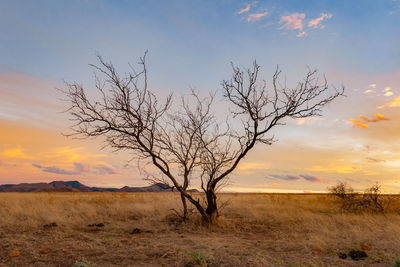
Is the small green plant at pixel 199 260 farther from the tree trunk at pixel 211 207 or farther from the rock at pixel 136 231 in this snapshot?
the tree trunk at pixel 211 207

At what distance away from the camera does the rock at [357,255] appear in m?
7.24

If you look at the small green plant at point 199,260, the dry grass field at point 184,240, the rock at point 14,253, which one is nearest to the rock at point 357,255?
the dry grass field at point 184,240

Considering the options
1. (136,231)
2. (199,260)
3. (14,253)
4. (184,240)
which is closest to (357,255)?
(199,260)

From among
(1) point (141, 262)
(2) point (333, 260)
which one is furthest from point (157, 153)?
(2) point (333, 260)

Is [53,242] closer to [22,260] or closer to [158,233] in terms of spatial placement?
[22,260]

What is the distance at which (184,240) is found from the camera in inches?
359

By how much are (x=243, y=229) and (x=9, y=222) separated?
8.14 meters

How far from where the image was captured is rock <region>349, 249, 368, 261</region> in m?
7.24

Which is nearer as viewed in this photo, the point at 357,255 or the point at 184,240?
the point at 357,255

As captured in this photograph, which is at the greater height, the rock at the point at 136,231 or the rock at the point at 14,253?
the rock at the point at 136,231

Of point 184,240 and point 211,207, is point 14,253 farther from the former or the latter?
point 211,207

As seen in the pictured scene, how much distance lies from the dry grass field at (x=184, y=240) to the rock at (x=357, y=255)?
11cm

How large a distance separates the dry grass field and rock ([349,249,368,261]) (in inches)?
4.2

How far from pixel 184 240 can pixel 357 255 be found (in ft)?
Answer: 13.9
